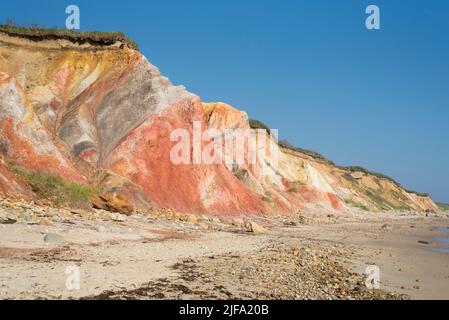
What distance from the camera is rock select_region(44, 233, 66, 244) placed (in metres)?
14.0

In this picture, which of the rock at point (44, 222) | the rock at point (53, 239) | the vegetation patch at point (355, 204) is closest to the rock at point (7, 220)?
the rock at point (44, 222)

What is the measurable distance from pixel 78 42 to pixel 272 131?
30.5m

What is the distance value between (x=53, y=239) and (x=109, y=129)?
22.7m

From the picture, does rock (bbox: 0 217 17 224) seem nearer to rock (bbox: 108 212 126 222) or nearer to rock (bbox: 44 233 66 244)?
rock (bbox: 44 233 66 244)

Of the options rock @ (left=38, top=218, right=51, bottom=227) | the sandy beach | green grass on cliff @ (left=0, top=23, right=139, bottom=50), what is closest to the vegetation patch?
green grass on cliff @ (left=0, top=23, right=139, bottom=50)

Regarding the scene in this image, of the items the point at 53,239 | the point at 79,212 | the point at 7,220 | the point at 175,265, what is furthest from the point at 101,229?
the point at 175,265

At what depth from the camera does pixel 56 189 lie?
24453mm

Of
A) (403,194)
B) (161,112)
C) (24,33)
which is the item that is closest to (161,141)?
(161,112)

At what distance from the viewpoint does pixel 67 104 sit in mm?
39281

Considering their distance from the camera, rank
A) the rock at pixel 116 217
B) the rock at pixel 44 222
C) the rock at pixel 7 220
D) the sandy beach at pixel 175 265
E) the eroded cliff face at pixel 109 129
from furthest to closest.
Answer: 1. the eroded cliff face at pixel 109 129
2. the rock at pixel 116 217
3. the rock at pixel 44 222
4. the rock at pixel 7 220
5. the sandy beach at pixel 175 265

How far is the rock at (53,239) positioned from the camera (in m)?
14.0

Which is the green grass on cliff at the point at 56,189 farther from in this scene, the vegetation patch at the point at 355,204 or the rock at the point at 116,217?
the vegetation patch at the point at 355,204

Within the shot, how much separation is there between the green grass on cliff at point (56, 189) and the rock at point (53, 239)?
927 centimetres

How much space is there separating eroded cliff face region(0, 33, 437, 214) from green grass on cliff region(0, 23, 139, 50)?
2.26 ft
